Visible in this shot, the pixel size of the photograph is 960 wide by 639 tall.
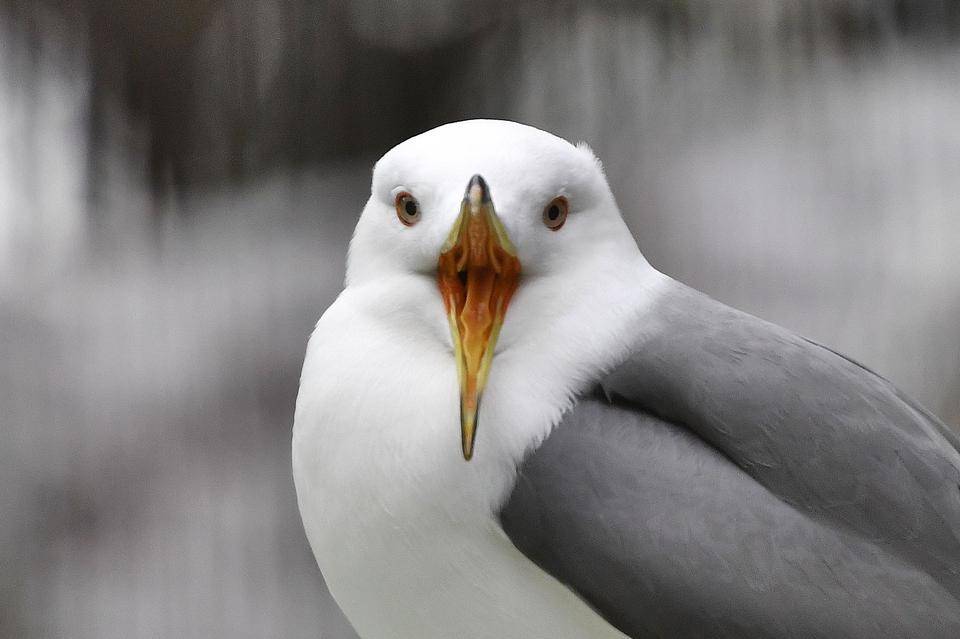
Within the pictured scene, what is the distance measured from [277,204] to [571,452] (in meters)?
1.01

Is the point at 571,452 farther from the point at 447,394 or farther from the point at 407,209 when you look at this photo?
the point at 407,209

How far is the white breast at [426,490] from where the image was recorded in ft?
2.56

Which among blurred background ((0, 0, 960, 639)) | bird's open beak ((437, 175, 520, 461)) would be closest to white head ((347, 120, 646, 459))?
bird's open beak ((437, 175, 520, 461))

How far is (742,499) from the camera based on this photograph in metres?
0.77

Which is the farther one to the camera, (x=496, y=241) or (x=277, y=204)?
(x=277, y=204)

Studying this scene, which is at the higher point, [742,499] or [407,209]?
[407,209]

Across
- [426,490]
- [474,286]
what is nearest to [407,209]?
[474,286]

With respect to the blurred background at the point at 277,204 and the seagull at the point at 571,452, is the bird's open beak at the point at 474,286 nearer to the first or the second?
the seagull at the point at 571,452

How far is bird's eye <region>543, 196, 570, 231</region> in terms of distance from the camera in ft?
2.69

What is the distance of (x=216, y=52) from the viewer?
1.71m

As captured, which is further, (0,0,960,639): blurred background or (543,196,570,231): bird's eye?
(0,0,960,639): blurred background

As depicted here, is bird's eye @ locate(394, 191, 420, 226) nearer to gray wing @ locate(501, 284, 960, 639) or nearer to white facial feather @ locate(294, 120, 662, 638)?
white facial feather @ locate(294, 120, 662, 638)

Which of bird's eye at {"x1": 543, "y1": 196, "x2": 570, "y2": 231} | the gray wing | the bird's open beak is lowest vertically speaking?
the gray wing

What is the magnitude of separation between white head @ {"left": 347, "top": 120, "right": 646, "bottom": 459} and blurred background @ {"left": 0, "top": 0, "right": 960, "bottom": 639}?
30.1 inches
